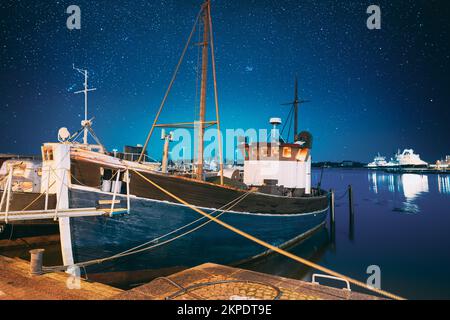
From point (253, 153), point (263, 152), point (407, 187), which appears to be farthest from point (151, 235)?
point (407, 187)

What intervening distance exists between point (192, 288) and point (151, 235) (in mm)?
3827

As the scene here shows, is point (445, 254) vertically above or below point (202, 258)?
below

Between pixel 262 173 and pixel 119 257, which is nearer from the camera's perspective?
pixel 119 257

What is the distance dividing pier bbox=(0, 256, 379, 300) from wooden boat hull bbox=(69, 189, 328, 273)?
4.24 feet

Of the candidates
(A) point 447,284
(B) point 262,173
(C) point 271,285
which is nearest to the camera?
(C) point 271,285

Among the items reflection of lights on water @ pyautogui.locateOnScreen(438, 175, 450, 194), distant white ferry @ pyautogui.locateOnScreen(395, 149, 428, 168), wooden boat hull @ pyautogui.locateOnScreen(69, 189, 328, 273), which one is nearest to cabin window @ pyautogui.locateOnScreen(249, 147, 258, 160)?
wooden boat hull @ pyautogui.locateOnScreen(69, 189, 328, 273)

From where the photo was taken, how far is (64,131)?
25.7 ft

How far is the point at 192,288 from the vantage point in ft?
15.4

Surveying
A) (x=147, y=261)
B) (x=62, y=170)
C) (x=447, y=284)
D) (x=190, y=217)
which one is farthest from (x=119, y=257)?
(x=447, y=284)

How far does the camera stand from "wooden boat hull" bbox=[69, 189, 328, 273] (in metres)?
7.53

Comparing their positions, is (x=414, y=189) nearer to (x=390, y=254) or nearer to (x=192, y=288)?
(x=390, y=254)

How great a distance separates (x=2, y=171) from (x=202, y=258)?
22.1 meters
